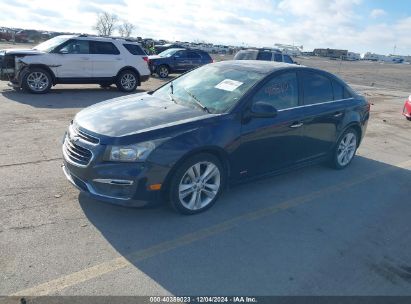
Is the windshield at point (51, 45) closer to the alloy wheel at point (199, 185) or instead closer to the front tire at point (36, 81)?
the front tire at point (36, 81)

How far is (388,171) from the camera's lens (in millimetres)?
6332

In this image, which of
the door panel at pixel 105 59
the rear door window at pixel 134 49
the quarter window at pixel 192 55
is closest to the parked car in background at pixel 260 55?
the quarter window at pixel 192 55

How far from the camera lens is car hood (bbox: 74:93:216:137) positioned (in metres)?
3.88

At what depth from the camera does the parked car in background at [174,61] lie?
19.0 meters

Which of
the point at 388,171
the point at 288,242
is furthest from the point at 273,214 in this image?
the point at 388,171

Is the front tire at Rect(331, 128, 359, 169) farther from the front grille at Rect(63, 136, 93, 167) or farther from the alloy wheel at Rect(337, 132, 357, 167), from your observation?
the front grille at Rect(63, 136, 93, 167)

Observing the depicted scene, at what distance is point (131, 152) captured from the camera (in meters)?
3.71

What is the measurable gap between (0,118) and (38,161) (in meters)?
3.22

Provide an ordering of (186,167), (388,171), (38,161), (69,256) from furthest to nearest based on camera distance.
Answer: (388,171) < (38,161) < (186,167) < (69,256)

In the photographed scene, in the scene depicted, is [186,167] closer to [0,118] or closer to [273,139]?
[273,139]

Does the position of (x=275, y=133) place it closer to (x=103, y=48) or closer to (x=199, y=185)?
(x=199, y=185)

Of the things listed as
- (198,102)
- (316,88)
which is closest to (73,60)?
(198,102)

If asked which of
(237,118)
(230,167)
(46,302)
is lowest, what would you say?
(46,302)

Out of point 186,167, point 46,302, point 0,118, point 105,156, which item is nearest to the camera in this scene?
point 46,302
